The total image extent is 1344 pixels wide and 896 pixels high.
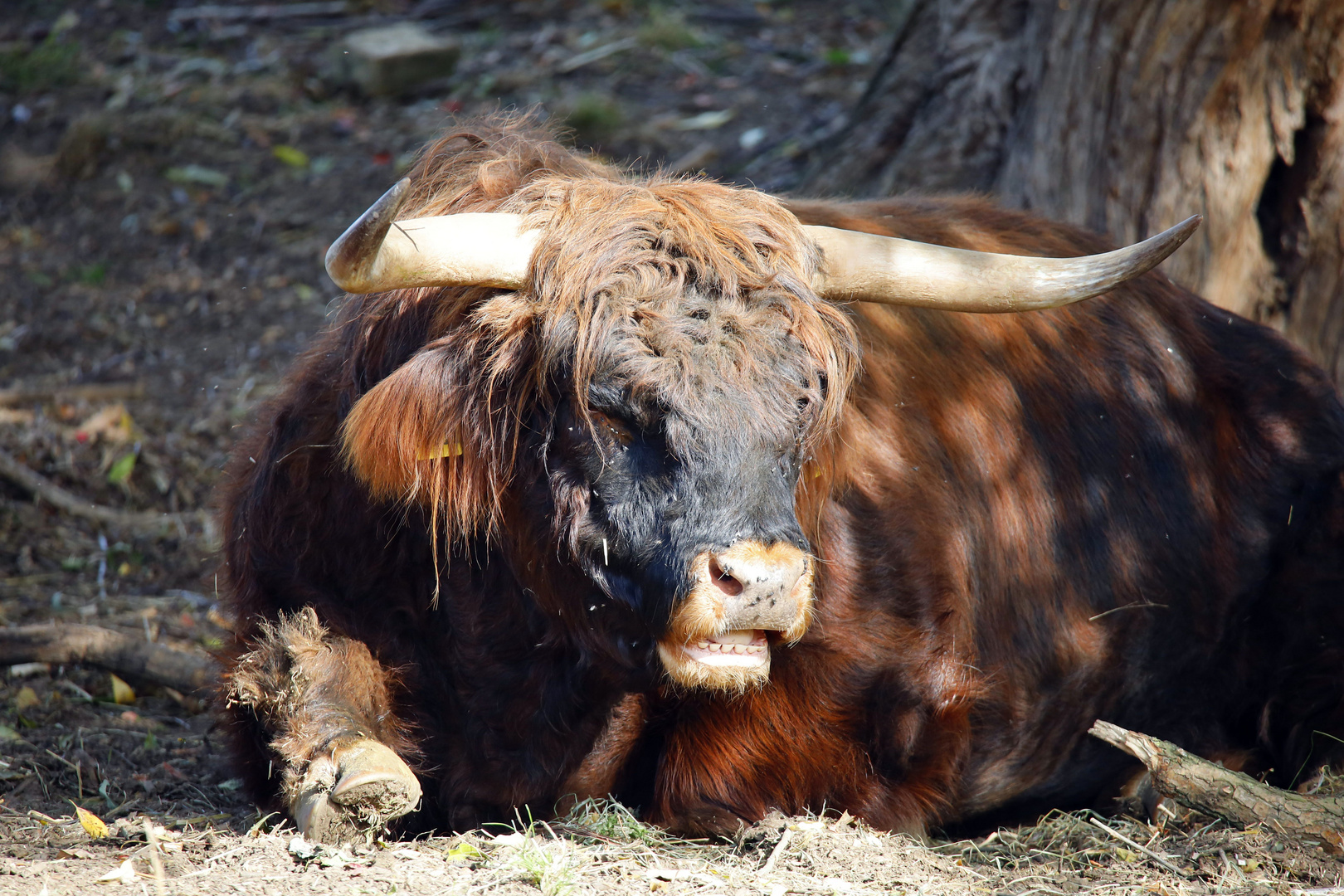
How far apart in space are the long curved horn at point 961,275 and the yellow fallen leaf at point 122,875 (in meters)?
2.17

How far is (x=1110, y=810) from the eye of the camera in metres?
4.05

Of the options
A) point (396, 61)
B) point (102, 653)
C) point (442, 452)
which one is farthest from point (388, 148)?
point (442, 452)

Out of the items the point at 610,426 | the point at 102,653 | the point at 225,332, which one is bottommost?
the point at 102,653

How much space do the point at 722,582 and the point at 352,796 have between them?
1.10 meters

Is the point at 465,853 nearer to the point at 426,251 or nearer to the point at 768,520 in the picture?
the point at 768,520

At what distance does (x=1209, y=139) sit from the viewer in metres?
5.22

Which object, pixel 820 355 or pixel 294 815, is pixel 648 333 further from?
pixel 294 815

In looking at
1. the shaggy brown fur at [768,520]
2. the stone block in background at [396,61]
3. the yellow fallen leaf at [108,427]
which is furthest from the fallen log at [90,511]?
the stone block in background at [396,61]

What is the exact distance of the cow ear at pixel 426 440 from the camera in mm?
3086

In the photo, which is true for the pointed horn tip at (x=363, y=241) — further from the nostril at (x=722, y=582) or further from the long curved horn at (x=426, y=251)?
the nostril at (x=722, y=582)

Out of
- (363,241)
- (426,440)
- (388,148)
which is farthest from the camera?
(388,148)

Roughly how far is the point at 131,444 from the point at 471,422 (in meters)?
3.80

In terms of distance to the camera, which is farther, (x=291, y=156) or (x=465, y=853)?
(x=291, y=156)

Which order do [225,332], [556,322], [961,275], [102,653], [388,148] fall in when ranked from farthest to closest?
1. [388,148]
2. [225,332]
3. [102,653]
4. [961,275]
5. [556,322]
